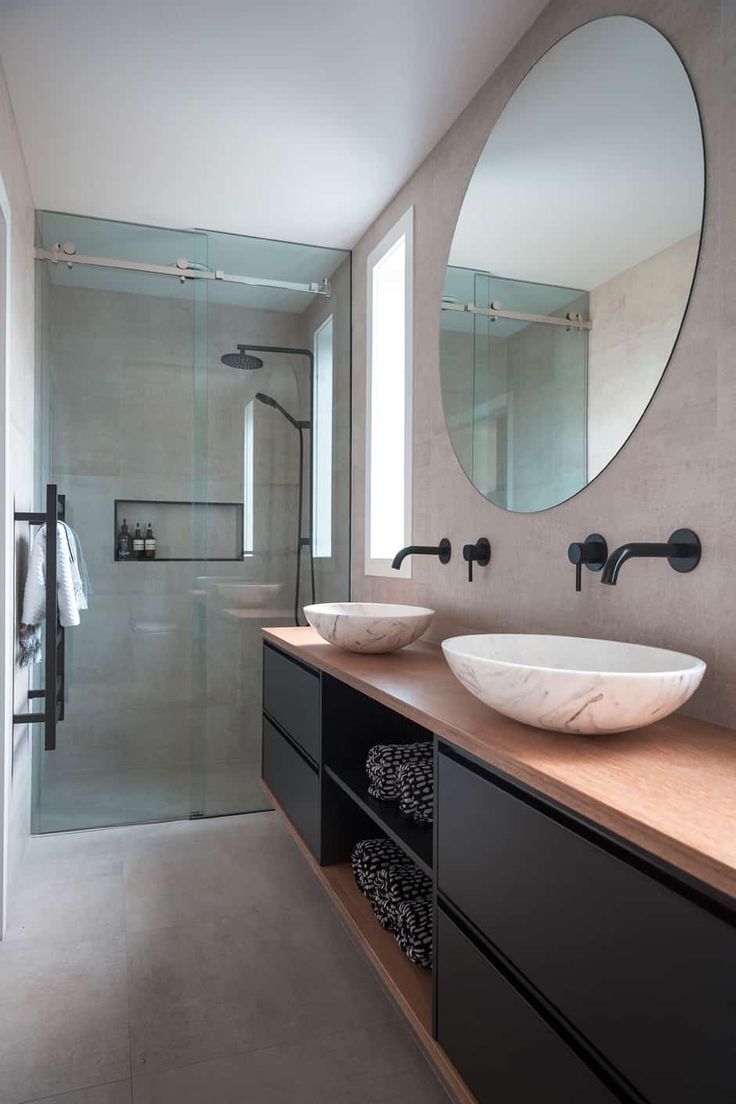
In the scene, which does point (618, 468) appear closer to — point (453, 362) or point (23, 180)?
point (453, 362)

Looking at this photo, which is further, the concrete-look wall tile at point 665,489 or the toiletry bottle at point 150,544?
the toiletry bottle at point 150,544

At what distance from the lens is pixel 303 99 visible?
222cm

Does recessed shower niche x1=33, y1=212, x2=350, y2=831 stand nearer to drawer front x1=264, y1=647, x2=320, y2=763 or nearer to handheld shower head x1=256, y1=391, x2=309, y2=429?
handheld shower head x1=256, y1=391, x2=309, y2=429

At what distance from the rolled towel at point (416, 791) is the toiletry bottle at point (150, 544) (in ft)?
5.38

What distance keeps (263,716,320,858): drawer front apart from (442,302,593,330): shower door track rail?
1.36 metres

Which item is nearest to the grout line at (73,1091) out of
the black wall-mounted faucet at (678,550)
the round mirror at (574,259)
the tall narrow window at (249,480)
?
the black wall-mounted faucet at (678,550)

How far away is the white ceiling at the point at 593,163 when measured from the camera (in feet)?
4.68

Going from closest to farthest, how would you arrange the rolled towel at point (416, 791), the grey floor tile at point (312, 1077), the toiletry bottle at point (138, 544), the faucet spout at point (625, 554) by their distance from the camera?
1. the faucet spout at point (625, 554)
2. the grey floor tile at point (312, 1077)
3. the rolled towel at point (416, 791)
4. the toiletry bottle at point (138, 544)

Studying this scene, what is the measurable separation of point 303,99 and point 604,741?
2040mm

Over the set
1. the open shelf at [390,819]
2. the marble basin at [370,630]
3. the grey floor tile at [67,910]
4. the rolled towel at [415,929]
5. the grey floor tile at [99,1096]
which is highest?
the marble basin at [370,630]

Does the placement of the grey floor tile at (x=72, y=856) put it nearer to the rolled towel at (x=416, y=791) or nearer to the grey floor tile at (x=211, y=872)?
the grey floor tile at (x=211, y=872)

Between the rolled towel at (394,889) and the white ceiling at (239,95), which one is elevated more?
the white ceiling at (239,95)

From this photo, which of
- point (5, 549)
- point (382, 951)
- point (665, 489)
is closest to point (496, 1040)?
point (382, 951)

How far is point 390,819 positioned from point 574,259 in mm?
1351
